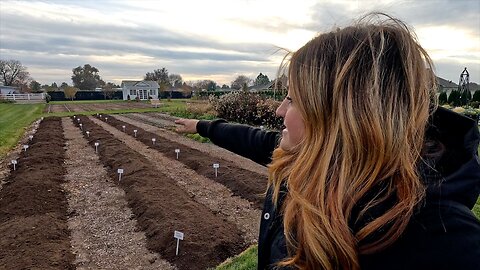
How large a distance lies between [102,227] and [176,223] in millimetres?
1038

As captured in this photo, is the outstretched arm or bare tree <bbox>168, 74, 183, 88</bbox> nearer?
the outstretched arm

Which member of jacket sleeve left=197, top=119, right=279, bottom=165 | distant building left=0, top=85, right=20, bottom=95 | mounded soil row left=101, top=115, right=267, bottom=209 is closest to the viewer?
jacket sleeve left=197, top=119, right=279, bottom=165

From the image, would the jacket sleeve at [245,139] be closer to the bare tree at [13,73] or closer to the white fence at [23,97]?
the white fence at [23,97]

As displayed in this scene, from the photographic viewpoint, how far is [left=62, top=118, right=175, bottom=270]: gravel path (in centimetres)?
391

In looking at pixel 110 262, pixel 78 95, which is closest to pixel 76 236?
pixel 110 262

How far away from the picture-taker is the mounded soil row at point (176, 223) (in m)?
3.94

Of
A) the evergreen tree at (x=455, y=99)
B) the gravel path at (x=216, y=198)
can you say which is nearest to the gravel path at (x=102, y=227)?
the gravel path at (x=216, y=198)

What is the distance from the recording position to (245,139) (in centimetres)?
203

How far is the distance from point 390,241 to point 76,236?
4442 millimetres

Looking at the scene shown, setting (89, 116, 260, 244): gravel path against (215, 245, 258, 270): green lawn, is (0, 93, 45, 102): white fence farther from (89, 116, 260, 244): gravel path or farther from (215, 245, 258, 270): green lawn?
(215, 245, 258, 270): green lawn

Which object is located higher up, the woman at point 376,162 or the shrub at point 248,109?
the woman at point 376,162

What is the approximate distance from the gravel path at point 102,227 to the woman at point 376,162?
124 inches

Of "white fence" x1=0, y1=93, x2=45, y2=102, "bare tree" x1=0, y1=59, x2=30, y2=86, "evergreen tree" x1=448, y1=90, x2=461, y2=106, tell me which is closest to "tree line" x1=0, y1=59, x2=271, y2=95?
"bare tree" x1=0, y1=59, x2=30, y2=86

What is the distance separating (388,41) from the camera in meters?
1.06
